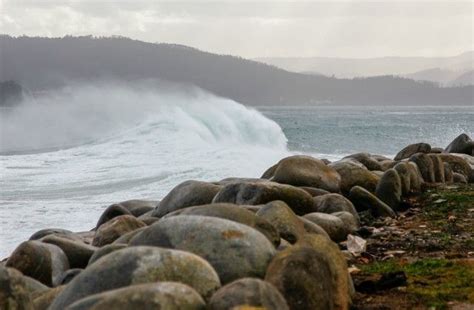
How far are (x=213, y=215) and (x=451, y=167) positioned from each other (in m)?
8.75

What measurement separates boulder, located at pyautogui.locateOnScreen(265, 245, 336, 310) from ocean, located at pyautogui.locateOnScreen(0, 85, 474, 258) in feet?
25.7

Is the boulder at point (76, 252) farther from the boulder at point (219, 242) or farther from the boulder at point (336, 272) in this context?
the boulder at point (336, 272)

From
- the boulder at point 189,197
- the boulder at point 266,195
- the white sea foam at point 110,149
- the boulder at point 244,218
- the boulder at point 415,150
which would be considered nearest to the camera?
the boulder at point 244,218

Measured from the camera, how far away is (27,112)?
5016cm

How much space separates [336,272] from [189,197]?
4.16 meters

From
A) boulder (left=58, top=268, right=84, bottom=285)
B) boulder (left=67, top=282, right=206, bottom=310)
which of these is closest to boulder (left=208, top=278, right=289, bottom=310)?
boulder (left=67, top=282, right=206, bottom=310)

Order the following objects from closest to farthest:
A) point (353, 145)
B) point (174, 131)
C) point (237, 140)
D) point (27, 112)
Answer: point (174, 131), point (237, 140), point (353, 145), point (27, 112)

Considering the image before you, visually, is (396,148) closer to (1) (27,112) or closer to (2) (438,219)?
(1) (27,112)

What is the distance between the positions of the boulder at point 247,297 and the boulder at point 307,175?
6.03m

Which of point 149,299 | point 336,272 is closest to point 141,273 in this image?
point 149,299

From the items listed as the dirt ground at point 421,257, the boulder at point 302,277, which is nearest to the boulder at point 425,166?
the dirt ground at point 421,257

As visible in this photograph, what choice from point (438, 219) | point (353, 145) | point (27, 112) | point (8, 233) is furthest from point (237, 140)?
point (438, 219)

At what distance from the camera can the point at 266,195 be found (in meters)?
8.46

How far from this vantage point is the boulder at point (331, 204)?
8945mm
